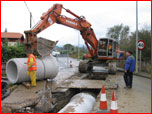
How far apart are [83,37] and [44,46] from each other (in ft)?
15.2

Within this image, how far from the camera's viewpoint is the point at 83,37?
13906 millimetres

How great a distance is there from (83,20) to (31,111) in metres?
8.76

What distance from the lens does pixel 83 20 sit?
1323 centimetres

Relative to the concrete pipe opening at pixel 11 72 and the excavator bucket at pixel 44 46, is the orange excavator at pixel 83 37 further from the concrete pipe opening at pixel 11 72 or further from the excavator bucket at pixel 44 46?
the concrete pipe opening at pixel 11 72

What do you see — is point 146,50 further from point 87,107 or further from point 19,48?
point 87,107

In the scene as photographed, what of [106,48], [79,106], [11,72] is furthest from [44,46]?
[106,48]

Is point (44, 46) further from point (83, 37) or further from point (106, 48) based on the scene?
point (106, 48)

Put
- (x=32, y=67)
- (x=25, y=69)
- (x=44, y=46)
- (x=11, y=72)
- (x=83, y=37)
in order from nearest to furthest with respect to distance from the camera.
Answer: (x=32, y=67)
(x=25, y=69)
(x=44, y=46)
(x=11, y=72)
(x=83, y=37)

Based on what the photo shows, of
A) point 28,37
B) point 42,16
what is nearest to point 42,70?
point 28,37

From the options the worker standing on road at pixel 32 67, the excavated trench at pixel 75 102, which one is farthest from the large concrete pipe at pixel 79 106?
the worker standing on road at pixel 32 67

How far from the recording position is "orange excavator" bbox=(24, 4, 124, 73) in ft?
31.4

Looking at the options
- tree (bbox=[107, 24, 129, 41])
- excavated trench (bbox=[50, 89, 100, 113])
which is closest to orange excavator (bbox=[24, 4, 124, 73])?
excavated trench (bbox=[50, 89, 100, 113])

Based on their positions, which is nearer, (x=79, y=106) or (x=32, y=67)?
(x=79, y=106)

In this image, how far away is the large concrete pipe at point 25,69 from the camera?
28.7 feet
